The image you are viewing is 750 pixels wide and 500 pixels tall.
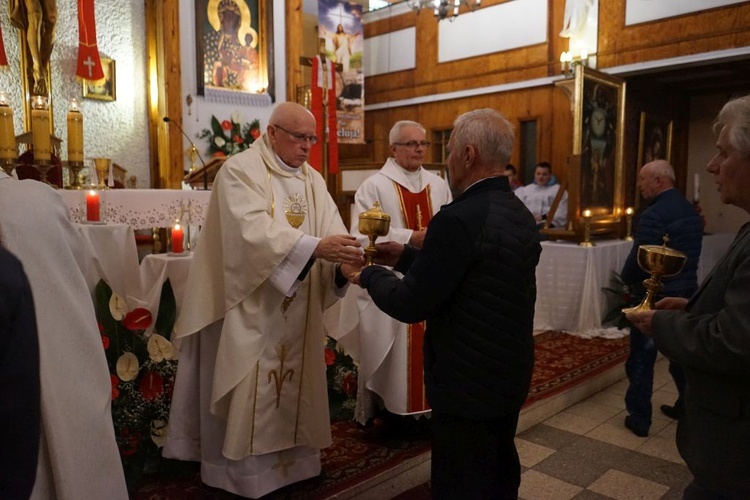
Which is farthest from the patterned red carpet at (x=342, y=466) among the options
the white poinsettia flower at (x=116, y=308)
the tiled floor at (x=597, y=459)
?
the white poinsettia flower at (x=116, y=308)

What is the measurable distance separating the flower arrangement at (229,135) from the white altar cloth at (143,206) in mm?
2759

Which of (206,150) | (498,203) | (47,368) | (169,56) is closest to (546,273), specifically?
(206,150)

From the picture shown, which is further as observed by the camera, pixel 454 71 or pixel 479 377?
pixel 454 71

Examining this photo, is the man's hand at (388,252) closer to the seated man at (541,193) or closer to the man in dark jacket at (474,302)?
the man in dark jacket at (474,302)

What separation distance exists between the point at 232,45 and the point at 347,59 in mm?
4177

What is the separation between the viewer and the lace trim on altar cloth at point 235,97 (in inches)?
278

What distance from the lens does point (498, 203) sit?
1968mm

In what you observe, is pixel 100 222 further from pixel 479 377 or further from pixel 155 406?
pixel 479 377

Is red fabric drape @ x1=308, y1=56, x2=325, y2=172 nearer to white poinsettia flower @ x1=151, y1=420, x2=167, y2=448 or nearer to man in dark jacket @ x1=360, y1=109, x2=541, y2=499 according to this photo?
white poinsettia flower @ x1=151, y1=420, x2=167, y2=448

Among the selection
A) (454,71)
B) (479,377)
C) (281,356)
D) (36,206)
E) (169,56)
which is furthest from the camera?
(454,71)

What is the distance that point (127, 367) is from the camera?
120 inches

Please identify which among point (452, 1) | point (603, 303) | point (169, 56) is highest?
point (452, 1)

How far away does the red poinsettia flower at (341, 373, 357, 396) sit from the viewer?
12.7 ft

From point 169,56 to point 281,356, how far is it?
501 centimetres
